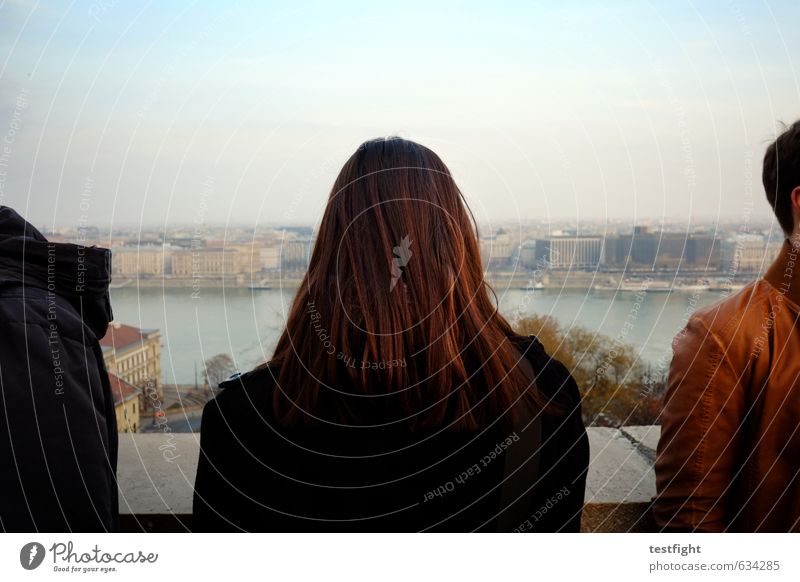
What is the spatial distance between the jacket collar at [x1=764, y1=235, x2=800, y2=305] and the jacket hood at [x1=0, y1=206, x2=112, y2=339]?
5.54ft

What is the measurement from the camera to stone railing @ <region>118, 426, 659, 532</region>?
2020 mm

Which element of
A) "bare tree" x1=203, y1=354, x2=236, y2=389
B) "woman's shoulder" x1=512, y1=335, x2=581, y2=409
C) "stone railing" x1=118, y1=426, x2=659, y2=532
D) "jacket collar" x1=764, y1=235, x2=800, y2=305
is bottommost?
"stone railing" x1=118, y1=426, x2=659, y2=532

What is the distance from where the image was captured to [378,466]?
1.57 meters

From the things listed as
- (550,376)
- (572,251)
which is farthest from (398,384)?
(572,251)

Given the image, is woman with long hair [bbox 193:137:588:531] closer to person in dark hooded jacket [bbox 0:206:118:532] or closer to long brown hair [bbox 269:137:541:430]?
long brown hair [bbox 269:137:541:430]

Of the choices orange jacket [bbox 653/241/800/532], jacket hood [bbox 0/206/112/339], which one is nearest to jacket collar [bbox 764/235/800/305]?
orange jacket [bbox 653/241/800/532]

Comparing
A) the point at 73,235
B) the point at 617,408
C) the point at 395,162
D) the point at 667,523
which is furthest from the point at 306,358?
the point at 617,408

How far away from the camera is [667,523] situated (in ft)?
6.30

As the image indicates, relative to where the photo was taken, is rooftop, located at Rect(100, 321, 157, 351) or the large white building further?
the large white building

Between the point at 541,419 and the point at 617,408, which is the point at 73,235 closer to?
the point at 541,419

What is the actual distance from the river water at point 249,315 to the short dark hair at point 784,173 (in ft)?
1.08

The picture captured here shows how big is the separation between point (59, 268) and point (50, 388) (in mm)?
289

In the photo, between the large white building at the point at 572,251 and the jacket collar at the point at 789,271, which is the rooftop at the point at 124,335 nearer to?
the large white building at the point at 572,251

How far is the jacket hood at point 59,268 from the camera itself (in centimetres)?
168
